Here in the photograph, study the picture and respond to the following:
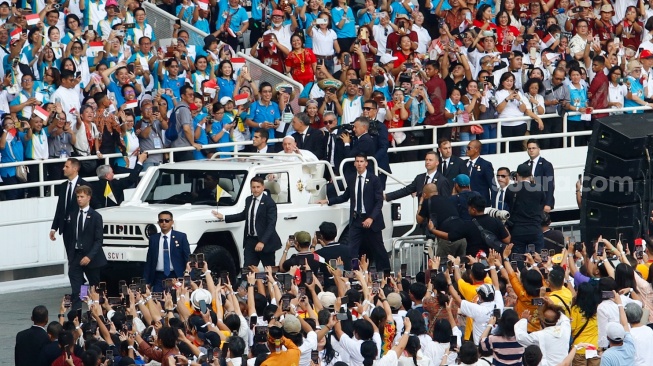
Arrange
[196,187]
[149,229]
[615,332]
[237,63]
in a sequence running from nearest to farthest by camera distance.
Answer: [615,332]
[149,229]
[196,187]
[237,63]

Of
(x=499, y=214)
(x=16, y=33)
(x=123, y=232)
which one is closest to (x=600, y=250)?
(x=499, y=214)

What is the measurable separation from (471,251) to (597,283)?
455cm

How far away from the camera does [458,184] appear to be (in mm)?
19016

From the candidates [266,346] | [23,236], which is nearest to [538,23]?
[23,236]

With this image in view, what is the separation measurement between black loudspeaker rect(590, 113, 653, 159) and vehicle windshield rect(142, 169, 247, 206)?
14.0ft

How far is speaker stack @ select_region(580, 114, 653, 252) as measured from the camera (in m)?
18.8

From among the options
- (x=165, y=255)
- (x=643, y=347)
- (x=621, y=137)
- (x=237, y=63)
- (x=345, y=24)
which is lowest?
(x=643, y=347)

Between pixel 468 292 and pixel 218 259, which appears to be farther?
pixel 218 259

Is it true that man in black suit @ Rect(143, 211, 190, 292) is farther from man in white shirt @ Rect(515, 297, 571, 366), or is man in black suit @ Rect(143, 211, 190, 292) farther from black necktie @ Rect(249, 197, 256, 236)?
man in white shirt @ Rect(515, 297, 571, 366)

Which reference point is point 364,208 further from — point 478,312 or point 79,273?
point 478,312

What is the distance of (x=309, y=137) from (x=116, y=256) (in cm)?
377

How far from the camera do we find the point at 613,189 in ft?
61.9

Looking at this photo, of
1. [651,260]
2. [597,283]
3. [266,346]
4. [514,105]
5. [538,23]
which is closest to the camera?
[266,346]

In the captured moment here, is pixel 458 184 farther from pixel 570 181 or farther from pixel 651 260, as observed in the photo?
pixel 570 181
